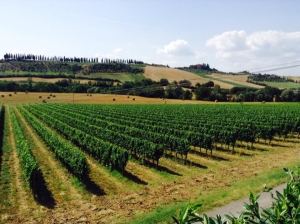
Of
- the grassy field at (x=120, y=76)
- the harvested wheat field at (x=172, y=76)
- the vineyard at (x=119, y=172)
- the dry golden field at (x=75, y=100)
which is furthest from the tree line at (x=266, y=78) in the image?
the vineyard at (x=119, y=172)

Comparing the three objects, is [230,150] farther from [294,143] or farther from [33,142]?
[33,142]

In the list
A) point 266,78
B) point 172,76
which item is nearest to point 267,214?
point 172,76

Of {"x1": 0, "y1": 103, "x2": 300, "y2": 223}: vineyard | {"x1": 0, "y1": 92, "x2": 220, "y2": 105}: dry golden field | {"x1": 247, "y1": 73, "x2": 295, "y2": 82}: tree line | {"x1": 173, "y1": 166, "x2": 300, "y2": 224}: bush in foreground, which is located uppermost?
{"x1": 247, "y1": 73, "x2": 295, "y2": 82}: tree line

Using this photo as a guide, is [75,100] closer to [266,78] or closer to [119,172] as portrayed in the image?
[119,172]

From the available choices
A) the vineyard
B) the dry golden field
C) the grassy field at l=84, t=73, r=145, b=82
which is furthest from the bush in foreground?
the grassy field at l=84, t=73, r=145, b=82

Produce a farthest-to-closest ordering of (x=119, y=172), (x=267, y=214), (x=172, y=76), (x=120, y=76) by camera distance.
Answer: 1. (x=120, y=76)
2. (x=172, y=76)
3. (x=119, y=172)
4. (x=267, y=214)

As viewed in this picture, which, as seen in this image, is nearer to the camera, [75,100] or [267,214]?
[267,214]

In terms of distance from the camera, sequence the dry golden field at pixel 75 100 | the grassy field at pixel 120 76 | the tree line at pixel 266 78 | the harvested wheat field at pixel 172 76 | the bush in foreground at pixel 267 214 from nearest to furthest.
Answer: the bush in foreground at pixel 267 214
the dry golden field at pixel 75 100
the harvested wheat field at pixel 172 76
the tree line at pixel 266 78
the grassy field at pixel 120 76

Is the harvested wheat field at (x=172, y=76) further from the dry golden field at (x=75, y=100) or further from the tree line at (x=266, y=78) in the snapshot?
the dry golden field at (x=75, y=100)

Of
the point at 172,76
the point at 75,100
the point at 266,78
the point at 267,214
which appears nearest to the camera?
the point at 267,214

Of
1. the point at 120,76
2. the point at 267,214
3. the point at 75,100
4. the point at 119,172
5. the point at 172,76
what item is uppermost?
the point at 120,76

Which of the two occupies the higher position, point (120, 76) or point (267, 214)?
point (120, 76)

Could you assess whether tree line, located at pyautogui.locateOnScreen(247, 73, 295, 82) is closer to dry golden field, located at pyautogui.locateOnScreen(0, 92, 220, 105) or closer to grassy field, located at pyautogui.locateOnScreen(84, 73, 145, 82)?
grassy field, located at pyautogui.locateOnScreen(84, 73, 145, 82)

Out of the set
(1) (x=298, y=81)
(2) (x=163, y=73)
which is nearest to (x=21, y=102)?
(2) (x=163, y=73)
